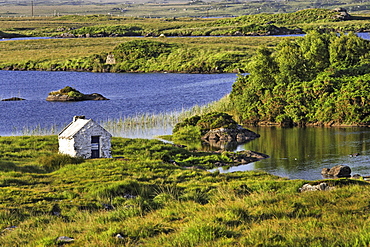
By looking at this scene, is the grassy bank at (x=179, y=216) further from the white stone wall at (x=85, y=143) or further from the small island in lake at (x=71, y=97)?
the small island in lake at (x=71, y=97)

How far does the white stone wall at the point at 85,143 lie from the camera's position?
3852 cm

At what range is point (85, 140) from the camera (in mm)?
38750

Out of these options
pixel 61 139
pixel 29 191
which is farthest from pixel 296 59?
pixel 29 191

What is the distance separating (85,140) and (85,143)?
23cm

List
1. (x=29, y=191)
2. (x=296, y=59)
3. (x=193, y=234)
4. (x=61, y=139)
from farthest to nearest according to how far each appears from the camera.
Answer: (x=296, y=59) < (x=61, y=139) < (x=29, y=191) < (x=193, y=234)

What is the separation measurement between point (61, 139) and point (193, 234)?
2884 centimetres

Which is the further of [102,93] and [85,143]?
[102,93]

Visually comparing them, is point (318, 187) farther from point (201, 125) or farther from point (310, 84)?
point (310, 84)

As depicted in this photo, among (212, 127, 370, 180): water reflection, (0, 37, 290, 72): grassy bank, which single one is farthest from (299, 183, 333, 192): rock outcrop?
(0, 37, 290, 72): grassy bank

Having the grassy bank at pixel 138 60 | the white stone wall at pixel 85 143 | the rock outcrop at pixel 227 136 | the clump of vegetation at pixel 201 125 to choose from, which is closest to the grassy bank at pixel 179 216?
the white stone wall at pixel 85 143

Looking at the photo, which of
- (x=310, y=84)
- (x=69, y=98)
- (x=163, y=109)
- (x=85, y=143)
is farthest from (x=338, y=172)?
(x=69, y=98)

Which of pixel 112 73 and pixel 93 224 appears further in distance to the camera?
pixel 112 73

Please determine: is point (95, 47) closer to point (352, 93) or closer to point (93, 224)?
point (352, 93)

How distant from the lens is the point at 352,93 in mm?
72438
